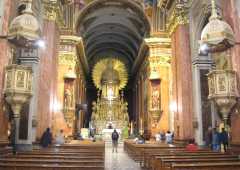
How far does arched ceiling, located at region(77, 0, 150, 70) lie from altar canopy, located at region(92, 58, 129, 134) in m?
1.29

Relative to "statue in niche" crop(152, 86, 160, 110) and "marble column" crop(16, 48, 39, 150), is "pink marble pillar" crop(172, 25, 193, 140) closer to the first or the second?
"marble column" crop(16, 48, 39, 150)

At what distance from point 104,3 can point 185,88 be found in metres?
10.2

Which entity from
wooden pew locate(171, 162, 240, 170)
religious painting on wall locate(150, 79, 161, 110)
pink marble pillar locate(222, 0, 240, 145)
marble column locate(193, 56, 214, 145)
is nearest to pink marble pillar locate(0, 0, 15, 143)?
wooden pew locate(171, 162, 240, 170)

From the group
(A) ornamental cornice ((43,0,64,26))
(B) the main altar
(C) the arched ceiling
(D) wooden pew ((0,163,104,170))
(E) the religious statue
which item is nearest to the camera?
(D) wooden pew ((0,163,104,170))

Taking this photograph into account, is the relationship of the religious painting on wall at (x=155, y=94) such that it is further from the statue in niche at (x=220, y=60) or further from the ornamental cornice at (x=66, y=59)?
the statue in niche at (x=220, y=60)

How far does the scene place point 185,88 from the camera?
33.9 ft

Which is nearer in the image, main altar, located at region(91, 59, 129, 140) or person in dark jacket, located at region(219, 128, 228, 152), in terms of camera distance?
person in dark jacket, located at region(219, 128, 228, 152)

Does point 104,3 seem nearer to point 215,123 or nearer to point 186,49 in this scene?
point 186,49

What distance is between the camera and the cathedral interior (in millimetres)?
6816

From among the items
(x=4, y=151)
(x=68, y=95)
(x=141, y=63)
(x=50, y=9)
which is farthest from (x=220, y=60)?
(x=141, y=63)

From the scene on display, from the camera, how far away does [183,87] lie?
10367mm

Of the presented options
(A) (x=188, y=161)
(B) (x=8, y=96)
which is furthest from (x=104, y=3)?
(A) (x=188, y=161)

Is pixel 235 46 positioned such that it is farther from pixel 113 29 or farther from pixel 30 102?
pixel 113 29

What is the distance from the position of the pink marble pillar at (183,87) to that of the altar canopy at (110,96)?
14069 millimetres
